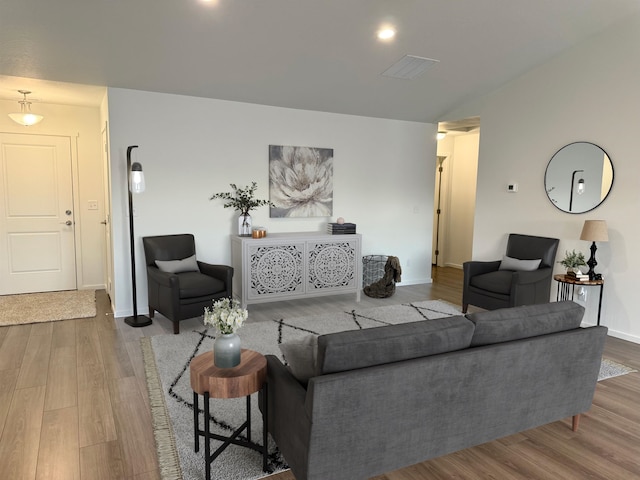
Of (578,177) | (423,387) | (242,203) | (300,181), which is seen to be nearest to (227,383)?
(423,387)

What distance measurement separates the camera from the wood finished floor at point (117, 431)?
214cm

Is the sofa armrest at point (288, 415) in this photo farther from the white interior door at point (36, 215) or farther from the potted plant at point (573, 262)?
the white interior door at point (36, 215)

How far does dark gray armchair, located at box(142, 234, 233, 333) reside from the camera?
400 centimetres

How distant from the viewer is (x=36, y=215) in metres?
5.46

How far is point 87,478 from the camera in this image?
6.68 ft

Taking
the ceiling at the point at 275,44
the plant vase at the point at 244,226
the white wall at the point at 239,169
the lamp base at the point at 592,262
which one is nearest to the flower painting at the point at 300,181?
the white wall at the point at 239,169

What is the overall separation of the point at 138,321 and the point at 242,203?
1.71 meters

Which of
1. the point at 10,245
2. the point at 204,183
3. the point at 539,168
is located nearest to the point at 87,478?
the point at 204,183

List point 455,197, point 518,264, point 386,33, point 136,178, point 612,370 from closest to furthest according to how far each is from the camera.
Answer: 1. point 612,370
2. point 386,33
3. point 136,178
4. point 518,264
5. point 455,197

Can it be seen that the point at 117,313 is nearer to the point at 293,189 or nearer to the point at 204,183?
the point at 204,183

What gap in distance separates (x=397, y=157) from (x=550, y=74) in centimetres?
212

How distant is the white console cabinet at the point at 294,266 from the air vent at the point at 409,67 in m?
1.93

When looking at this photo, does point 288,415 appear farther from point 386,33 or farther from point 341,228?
point 341,228

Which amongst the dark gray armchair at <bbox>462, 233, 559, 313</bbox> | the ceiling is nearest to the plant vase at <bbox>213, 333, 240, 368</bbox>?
the ceiling
